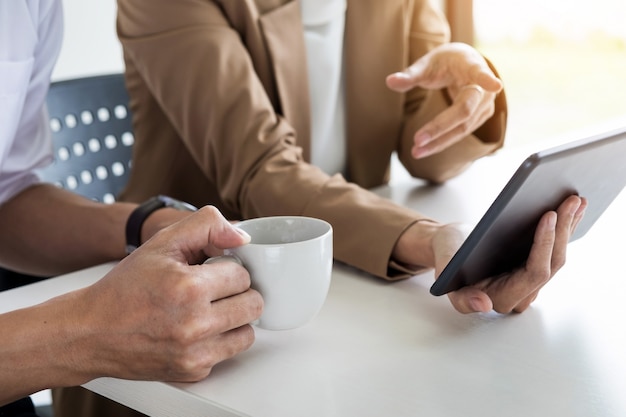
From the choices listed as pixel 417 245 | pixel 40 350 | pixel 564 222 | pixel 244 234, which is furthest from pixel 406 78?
pixel 40 350

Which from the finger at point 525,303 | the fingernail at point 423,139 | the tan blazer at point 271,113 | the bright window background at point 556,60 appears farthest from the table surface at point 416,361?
the bright window background at point 556,60

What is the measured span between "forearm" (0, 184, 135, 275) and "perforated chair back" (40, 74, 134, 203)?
9.4 inches

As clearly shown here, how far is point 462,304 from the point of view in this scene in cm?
80

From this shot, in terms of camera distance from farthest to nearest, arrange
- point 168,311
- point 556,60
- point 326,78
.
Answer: point 556,60, point 326,78, point 168,311

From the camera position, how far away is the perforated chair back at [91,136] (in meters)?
1.35

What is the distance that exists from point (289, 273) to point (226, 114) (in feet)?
1.57

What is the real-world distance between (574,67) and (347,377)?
16.3 ft

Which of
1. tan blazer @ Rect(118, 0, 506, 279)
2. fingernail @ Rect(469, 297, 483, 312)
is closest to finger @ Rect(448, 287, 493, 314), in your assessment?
fingernail @ Rect(469, 297, 483, 312)

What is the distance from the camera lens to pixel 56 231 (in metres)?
1.08

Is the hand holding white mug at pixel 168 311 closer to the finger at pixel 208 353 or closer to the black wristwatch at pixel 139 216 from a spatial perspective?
the finger at pixel 208 353

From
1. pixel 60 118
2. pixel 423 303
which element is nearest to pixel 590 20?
pixel 60 118

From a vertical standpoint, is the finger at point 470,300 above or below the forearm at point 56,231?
above

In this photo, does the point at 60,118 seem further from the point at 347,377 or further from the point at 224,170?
the point at 347,377

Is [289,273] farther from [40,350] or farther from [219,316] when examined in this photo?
[40,350]
